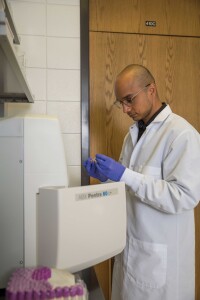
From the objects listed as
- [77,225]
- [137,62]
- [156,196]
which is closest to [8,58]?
[77,225]

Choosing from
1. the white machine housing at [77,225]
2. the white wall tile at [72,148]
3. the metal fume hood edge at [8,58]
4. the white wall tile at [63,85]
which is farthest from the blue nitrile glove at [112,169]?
the white wall tile at [63,85]

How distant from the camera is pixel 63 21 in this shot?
5.40 ft

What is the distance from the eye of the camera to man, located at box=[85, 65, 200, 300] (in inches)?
40.4

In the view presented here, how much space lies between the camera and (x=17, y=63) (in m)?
0.67

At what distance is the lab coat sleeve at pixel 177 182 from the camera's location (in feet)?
3.32

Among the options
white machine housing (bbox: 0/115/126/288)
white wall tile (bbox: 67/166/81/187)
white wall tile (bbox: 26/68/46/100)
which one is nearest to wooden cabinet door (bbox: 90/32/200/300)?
white wall tile (bbox: 67/166/81/187)

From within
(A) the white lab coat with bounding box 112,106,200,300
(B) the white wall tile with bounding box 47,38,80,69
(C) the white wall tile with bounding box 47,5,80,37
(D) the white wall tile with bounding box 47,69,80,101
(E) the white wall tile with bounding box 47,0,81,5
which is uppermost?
(E) the white wall tile with bounding box 47,0,81,5

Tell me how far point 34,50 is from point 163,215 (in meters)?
1.23

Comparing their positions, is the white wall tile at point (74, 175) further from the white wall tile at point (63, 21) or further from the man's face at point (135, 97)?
the white wall tile at point (63, 21)

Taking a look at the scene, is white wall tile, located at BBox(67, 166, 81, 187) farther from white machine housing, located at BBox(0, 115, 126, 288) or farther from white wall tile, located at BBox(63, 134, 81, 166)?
white machine housing, located at BBox(0, 115, 126, 288)

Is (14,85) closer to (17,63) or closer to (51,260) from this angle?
(17,63)

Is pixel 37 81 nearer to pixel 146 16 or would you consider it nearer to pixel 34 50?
pixel 34 50

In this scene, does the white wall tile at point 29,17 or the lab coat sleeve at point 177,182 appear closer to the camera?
the lab coat sleeve at point 177,182

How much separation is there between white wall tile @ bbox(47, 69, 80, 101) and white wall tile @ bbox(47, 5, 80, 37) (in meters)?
0.24
